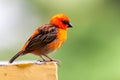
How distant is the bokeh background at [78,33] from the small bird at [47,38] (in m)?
1.63

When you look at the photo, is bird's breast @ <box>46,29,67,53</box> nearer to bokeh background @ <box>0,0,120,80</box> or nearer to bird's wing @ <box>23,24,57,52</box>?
bird's wing @ <box>23,24,57,52</box>

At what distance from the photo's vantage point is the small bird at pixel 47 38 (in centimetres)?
518

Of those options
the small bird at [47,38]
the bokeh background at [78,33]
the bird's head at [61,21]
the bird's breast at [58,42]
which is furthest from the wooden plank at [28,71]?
the bokeh background at [78,33]

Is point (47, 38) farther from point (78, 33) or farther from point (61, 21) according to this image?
point (78, 33)

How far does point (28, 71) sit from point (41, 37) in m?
1.93

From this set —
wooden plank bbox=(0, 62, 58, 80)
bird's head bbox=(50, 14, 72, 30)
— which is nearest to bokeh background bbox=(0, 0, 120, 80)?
bird's head bbox=(50, 14, 72, 30)

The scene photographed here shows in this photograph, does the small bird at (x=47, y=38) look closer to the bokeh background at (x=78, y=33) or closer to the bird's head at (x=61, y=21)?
the bird's head at (x=61, y=21)

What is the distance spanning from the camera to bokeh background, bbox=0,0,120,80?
23.8ft

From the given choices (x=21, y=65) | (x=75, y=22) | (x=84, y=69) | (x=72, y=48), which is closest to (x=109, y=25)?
(x=75, y=22)

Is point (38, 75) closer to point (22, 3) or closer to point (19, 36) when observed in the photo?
point (19, 36)

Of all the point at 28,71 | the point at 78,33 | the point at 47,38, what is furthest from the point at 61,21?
the point at 78,33

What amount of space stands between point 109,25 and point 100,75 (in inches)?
76.2

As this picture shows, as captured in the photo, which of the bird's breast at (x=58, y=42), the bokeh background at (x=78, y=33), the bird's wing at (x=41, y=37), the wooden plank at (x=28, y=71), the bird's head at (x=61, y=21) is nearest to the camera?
the wooden plank at (x=28, y=71)

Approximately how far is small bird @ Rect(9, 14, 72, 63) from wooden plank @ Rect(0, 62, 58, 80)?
5.45ft
